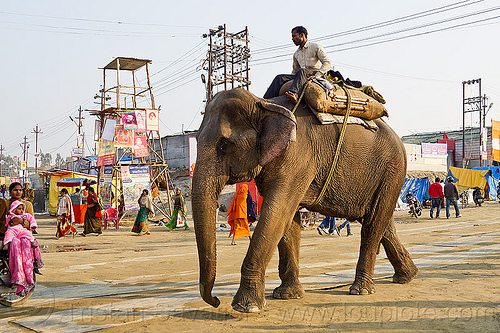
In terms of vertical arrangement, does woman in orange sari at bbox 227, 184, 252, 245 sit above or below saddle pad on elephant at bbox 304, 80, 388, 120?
below

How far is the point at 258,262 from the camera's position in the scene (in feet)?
A: 15.1

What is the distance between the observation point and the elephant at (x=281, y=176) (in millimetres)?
4559

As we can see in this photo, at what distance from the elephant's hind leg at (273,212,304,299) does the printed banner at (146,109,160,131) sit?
1645 cm

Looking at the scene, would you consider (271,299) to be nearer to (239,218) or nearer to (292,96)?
(292,96)

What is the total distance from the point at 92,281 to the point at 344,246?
6613 millimetres

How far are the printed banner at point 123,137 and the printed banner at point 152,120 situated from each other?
859 millimetres

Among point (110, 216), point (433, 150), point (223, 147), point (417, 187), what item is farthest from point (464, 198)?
point (223, 147)

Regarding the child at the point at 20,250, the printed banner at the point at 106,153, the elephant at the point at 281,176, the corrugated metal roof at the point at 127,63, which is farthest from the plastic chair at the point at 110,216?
the elephant at the point at 281,176

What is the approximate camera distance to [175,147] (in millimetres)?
36094

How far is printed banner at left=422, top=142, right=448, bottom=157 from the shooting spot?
134 feet

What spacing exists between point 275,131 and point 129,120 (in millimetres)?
16894

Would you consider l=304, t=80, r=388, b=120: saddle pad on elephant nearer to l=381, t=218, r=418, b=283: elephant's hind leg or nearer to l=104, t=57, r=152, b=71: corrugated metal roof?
l=381, t=218, r=418, b=283: elephant's hind leg

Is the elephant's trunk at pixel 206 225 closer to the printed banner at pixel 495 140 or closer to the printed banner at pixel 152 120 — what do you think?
the printed banner at pixel 152 120

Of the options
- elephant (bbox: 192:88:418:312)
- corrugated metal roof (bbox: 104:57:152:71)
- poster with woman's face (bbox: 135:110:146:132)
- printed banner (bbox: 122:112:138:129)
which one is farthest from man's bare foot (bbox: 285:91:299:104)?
corrugated metal roof (bbox: 104:57:152:71)
